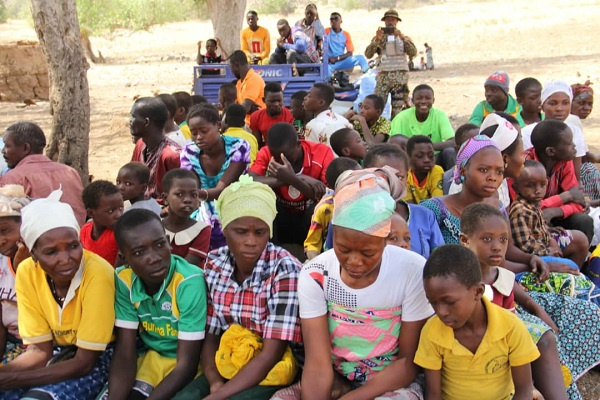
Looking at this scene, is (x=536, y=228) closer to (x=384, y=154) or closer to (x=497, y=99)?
(x=384, y=154)

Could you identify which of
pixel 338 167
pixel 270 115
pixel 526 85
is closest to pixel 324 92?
pixel 270 115

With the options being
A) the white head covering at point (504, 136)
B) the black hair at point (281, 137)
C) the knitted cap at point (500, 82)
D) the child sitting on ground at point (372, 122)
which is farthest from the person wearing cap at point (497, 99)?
the black hair at point (281, 137)

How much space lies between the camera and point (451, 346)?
258 centimetres

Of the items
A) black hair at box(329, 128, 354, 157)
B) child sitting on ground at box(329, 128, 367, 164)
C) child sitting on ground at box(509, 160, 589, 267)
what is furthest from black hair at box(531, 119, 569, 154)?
black hair at box(329, 128, 354, 157)

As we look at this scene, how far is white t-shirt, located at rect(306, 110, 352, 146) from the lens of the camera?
5656 mm

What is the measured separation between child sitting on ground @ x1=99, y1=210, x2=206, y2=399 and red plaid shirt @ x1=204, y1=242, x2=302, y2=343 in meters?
0.07

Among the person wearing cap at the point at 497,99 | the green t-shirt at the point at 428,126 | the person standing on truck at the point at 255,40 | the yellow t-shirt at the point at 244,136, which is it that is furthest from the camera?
the person standing on truck at the point at 255,40

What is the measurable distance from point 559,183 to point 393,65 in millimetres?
4114

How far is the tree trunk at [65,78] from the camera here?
240 inches

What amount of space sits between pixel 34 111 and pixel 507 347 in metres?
11.1

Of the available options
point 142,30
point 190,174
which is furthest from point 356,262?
point 142,30

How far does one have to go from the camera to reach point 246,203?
2.90m

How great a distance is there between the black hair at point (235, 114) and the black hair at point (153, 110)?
98 centimetres

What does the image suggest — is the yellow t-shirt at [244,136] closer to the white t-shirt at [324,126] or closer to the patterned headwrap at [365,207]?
the white t-shirt at [324,126]
